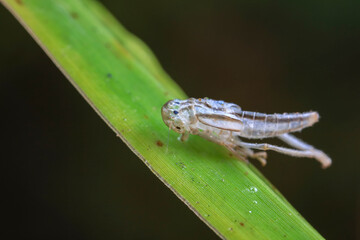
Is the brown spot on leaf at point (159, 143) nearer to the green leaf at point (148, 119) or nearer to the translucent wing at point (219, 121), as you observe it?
the green leaf at point (148, 119)

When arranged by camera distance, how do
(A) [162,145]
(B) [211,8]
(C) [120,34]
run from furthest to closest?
(B) [211,8] < (C) [120,34] < (A) [162,145]

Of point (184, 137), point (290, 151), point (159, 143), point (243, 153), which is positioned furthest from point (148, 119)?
point (290, 151)

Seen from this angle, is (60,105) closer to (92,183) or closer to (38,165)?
(38,165)

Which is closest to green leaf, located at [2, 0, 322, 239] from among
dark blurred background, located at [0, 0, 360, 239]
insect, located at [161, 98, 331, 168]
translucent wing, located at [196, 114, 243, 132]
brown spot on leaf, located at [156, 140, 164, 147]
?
brown spot on leaf, located at [156, 140, 164, 147]

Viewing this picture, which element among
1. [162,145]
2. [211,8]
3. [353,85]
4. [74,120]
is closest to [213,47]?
[211,8]

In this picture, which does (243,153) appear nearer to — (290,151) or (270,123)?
(270,123)

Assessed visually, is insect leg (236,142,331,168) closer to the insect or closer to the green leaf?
the insect
